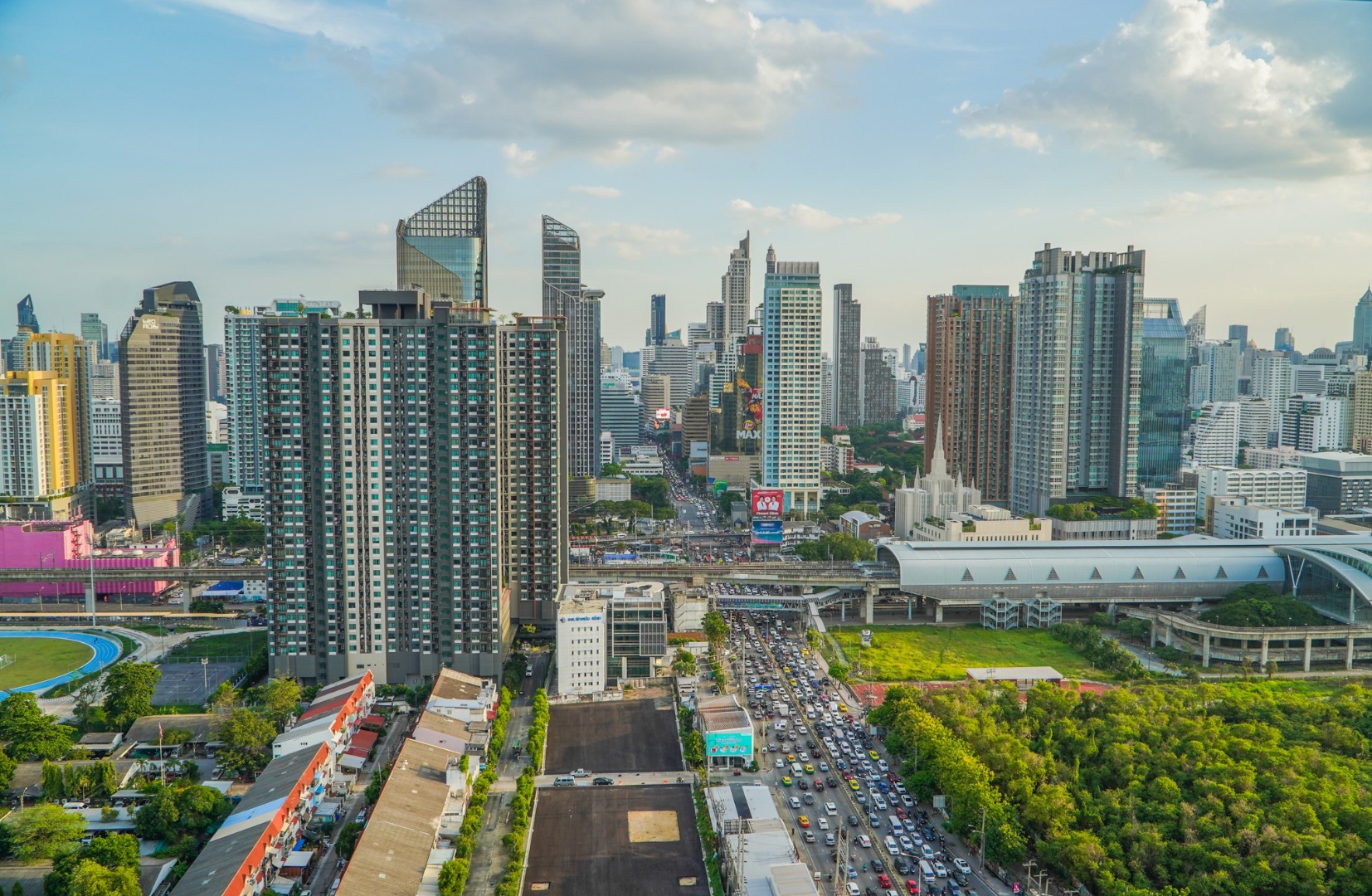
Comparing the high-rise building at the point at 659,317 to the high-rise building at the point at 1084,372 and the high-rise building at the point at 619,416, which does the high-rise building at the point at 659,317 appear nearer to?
the high-rise building at the point at 619,416

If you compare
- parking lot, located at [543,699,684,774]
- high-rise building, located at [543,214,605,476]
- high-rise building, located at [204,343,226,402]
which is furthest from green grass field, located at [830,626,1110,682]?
high-rise building, located at [204,343,226,402]

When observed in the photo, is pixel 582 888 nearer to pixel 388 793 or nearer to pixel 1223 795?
pixel 388 793

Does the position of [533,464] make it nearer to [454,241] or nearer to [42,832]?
[454,241]

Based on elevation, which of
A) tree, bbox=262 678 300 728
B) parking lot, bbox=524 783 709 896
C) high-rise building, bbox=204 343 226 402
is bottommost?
parking lot, bbox=524 783 709 896

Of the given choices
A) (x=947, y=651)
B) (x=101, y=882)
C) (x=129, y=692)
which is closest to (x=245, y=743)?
(x=129, y=692)

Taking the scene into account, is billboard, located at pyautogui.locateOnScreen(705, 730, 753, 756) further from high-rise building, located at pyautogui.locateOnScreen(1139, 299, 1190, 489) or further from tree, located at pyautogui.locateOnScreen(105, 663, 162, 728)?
high-rise building, located at pyautogui.locateOnScreen(1139, 299, 1190, 489)

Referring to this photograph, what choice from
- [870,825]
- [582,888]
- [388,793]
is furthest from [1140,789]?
[388,793]

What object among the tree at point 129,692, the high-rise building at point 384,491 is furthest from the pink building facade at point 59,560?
the high-rise building at point 384,491
